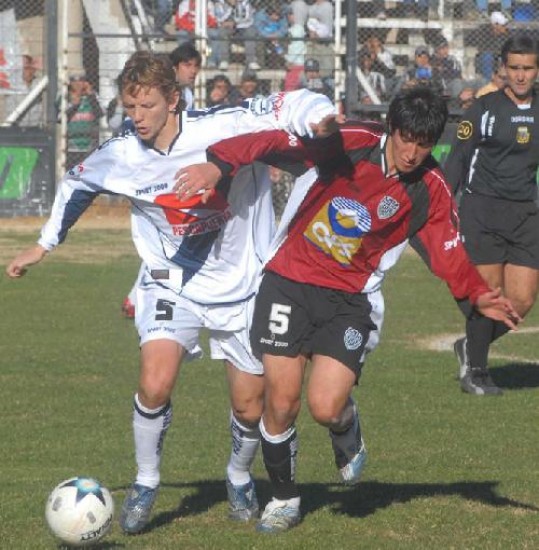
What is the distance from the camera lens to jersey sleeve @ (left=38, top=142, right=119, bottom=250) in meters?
6.35

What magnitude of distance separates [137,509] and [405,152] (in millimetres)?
1924

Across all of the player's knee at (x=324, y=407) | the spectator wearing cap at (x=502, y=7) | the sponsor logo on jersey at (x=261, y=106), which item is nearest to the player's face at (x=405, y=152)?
the sponsor logo on jersey at (x=261, y=106)

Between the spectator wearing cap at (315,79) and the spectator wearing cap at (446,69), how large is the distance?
1710 mm

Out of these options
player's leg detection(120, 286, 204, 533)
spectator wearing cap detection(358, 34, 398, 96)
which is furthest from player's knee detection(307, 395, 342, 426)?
spectator wearing cap detection(358, 34, 398, 96)

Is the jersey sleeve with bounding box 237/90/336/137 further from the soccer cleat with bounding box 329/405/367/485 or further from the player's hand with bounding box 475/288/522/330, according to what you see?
the soccer cleat with bounding box 329/405/367/485

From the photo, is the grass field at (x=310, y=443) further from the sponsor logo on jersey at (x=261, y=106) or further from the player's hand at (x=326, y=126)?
the sponsor logo on jersey at (x=261, y=106)

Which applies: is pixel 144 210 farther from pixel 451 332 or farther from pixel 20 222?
pixel 20 222

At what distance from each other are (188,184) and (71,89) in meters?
17.7

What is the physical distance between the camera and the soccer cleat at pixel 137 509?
19.9 ft

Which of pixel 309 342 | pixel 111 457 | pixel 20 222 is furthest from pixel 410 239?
pixel 20 222

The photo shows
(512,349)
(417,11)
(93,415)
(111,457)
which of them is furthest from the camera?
(417,11)

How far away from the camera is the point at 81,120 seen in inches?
887

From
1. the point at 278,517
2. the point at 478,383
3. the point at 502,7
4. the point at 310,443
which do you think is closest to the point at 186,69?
the point at 478,383

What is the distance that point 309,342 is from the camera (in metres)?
6.24
